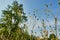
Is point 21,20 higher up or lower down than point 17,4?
lower down

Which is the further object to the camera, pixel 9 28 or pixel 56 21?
pixel 9 28

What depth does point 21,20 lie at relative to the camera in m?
53.8

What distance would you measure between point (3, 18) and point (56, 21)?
33.2 m

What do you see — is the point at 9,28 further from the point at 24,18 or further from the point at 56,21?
the point at 56,21

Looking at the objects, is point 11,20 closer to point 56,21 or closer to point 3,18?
point 3,18

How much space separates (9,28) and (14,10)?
14.6 feet

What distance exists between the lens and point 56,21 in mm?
23797

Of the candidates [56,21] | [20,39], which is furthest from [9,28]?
[56,21]

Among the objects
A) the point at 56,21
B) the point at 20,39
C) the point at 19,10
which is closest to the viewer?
the point at 56,21

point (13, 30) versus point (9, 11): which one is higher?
point (9, 11)

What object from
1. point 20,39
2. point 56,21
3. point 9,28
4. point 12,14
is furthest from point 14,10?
point 56,21

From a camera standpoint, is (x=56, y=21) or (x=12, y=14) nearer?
(x=56, y=21)

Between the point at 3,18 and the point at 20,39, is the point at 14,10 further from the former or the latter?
the point at 20,39

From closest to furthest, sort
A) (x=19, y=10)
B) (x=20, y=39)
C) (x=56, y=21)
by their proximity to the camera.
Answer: (x=56, y=21)
(x=20, y=39)
(x=19, y=10)
